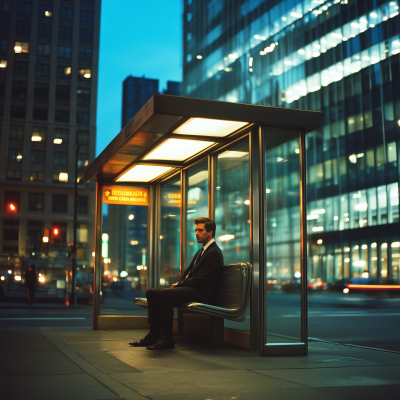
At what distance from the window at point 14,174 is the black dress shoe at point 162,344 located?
2883 inches

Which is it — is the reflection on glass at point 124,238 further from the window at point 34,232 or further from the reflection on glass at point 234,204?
the window at point 34,232

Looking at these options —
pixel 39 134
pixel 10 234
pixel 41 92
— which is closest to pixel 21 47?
pixel 41 92

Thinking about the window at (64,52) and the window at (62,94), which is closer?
the window at (62,94)

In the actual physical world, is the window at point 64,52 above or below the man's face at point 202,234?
above

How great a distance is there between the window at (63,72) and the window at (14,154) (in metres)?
12.8

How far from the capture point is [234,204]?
8.97 meters

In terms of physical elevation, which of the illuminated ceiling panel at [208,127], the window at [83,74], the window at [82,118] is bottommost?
the illuminated ceiling panel at [208,127]

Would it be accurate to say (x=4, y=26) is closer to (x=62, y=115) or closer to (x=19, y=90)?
(x=19, y=90)

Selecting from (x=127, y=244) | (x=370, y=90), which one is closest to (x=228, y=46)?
(x=370, y=90)

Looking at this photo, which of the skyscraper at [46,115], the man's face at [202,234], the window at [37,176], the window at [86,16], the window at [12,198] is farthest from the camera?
the window at [86,16]

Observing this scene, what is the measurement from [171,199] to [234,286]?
4.28 m

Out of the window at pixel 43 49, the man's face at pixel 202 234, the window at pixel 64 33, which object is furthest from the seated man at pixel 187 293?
the window at pixel 64 33

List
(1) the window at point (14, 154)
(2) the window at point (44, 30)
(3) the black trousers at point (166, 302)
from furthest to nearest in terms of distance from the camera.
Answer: (2) the window at point (44, 30) → (1) the window at point (14, 154) → (3) the black trousers at point (166, 302)

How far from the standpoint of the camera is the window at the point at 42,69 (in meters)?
78.7
